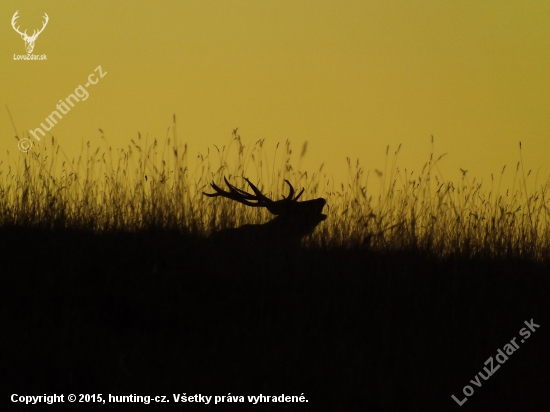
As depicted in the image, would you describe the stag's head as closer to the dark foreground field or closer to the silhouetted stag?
the silhouetted stag

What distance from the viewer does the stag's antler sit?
7020 millimetres

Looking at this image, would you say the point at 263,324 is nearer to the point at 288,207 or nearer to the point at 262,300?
the point at 262,300

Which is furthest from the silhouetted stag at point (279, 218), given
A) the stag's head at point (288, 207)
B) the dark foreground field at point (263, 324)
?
the dark foreground field at point (263, 324)

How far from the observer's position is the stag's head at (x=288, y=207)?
6.97 m

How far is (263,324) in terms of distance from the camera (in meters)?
4.55

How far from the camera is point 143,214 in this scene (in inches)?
256

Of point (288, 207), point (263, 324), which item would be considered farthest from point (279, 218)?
point (263, 324)

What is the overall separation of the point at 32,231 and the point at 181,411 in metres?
2.99

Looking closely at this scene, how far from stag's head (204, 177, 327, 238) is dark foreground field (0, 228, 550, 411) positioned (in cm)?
100

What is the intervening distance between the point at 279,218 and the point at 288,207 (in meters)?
0.26

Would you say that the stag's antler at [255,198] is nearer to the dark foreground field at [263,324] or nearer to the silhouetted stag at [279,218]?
the silhouetted stag at [279,218]

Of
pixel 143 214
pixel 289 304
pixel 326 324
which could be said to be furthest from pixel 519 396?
pixel 143 214

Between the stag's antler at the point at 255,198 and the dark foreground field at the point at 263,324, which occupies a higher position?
the stag's antler at the point at 255,198

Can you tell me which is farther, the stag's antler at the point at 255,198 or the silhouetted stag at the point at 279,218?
the stag's antler at the point at 255,198
